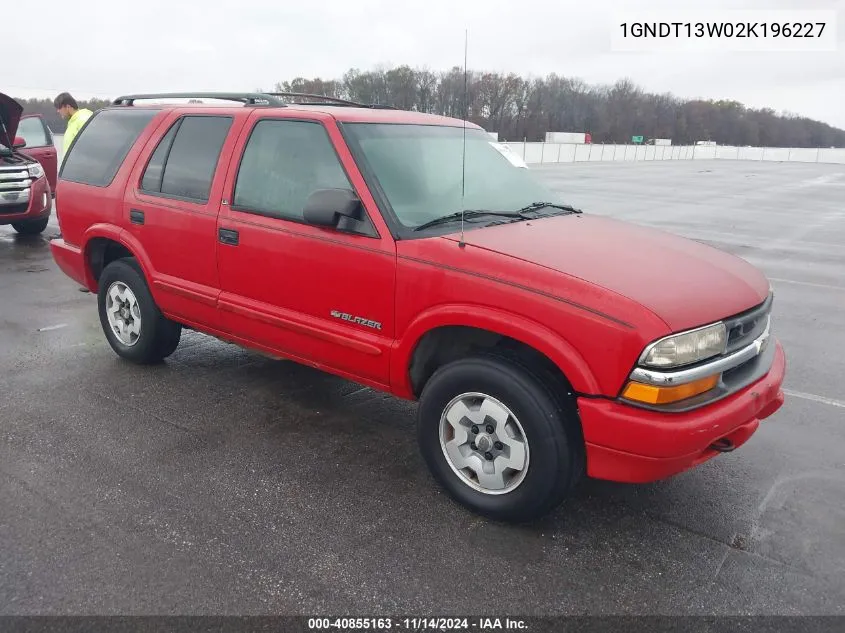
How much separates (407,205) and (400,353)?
0.78 meters

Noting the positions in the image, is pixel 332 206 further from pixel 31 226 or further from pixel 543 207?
pixel 31 226

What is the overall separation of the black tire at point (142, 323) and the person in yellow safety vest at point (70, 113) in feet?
11.8

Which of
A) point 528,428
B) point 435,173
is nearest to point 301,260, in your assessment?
point 435,173

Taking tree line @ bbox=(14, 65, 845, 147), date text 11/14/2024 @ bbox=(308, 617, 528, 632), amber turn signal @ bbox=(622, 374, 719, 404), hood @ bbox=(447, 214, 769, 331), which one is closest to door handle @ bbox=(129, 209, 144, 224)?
hood @ bbox=(447, 214, 769, 331)

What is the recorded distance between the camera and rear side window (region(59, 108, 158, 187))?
494cm

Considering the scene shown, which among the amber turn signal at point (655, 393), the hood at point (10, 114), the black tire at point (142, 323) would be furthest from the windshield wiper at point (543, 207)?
the hood at point (10, 114)

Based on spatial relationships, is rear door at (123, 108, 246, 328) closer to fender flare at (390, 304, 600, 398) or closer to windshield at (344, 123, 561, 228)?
windshield at (344, 123, 561, 228)

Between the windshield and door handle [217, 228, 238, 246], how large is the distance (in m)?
0.96

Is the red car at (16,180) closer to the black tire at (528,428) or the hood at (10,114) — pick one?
the hood at (10,114)

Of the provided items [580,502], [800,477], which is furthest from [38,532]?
[800,477]

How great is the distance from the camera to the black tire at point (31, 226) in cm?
1120

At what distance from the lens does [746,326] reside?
3.16 metres

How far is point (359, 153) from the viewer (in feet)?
11.9

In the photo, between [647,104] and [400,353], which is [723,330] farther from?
[647,104]
